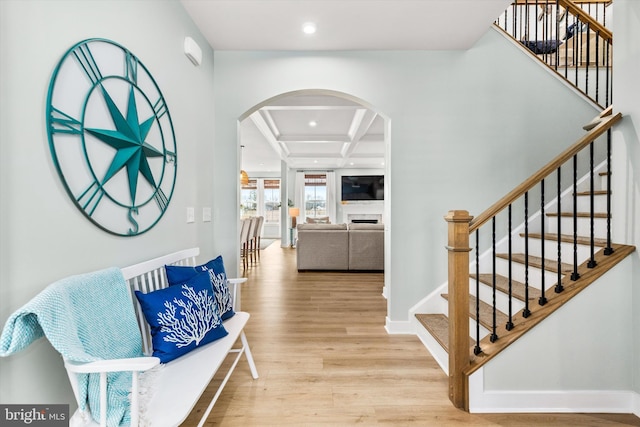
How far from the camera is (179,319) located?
157 cm

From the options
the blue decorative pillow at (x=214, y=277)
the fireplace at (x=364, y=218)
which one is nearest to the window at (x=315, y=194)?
the fireplace at (x=364, y=218)

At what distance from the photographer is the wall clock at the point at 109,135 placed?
1.29 m

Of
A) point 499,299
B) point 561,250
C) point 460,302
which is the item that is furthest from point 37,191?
point 561,250

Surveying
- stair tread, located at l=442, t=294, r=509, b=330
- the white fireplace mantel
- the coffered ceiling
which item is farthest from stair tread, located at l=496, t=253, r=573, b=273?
the white fireplace mantel

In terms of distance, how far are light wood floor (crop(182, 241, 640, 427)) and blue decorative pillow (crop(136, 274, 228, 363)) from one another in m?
0.49

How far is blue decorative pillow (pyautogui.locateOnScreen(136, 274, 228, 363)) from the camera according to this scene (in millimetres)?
1521

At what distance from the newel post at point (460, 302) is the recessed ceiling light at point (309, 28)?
1817 mm

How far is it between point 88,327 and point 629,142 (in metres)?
2.81

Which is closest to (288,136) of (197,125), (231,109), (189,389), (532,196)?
(231,109)

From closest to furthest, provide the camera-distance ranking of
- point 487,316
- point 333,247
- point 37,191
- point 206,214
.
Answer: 1. point 37,191
2. point 487,316
3. point 206,214
4. point 333,247

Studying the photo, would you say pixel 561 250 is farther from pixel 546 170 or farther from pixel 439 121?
pixel 439 121

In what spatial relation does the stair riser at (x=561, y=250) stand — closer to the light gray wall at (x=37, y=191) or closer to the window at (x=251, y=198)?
the light gray wall at (x=37, y=191)

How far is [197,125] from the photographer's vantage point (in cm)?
259

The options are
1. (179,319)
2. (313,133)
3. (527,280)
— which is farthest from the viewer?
(313,133)
